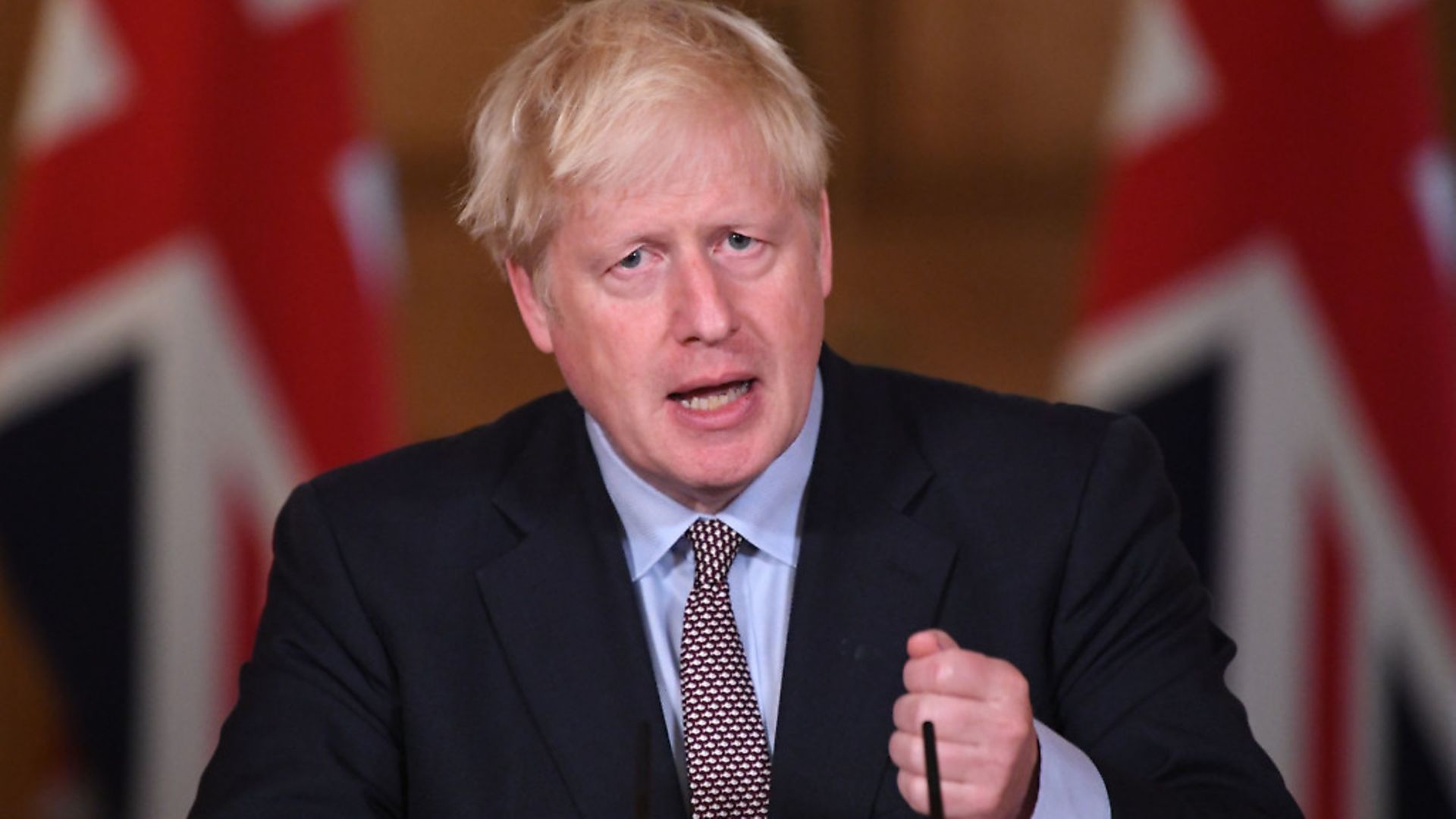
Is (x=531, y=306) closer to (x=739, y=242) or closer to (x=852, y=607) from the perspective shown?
(x=739, y=242)

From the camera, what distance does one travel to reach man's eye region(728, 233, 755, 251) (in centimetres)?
175

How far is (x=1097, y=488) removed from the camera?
188 centimetres

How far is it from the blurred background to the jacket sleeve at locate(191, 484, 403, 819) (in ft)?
3.84

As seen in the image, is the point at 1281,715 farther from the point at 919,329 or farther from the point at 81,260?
the point at 81,260

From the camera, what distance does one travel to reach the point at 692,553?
189cm

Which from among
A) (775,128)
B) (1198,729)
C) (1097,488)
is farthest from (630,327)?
(1198,729)

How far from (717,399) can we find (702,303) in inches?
4.5

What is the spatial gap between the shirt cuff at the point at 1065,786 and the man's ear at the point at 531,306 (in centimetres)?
70

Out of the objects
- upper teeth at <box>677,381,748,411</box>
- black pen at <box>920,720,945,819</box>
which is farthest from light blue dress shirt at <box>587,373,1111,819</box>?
black pen at <box>920,720,945,819</box>

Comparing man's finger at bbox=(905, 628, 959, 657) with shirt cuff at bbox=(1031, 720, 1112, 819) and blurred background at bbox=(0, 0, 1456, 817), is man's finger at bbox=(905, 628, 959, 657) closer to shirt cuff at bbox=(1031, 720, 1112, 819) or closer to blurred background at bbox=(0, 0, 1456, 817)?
shirt cuff at bbox=(1031, 720, 1112, 819)

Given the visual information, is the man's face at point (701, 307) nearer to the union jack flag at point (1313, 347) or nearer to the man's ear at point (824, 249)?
the man's ear at point (824, 249)

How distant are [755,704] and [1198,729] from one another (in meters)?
0.43

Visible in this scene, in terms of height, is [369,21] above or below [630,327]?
above

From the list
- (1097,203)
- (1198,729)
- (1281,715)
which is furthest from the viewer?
(1097,203)
